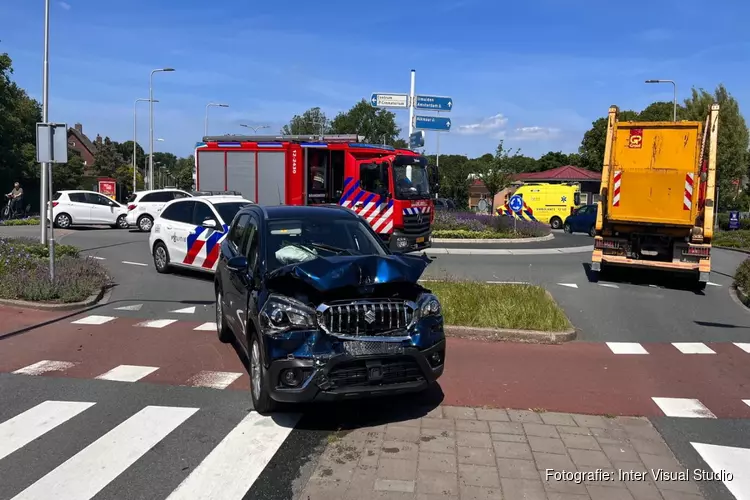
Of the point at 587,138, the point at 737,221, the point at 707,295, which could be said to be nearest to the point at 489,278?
the point at 707,295

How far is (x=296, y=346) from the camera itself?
4.64 metres

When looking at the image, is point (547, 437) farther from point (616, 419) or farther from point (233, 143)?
point (233, 143)

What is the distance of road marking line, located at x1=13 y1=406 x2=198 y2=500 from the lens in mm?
3945

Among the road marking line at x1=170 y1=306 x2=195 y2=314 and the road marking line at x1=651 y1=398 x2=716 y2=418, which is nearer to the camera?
the road marking line at x1=651 y1=398 x2=716 y2=418

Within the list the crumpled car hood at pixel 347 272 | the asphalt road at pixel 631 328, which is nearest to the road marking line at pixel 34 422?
the asphalt road at pixel 631 328

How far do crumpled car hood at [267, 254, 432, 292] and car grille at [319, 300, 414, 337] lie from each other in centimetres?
16

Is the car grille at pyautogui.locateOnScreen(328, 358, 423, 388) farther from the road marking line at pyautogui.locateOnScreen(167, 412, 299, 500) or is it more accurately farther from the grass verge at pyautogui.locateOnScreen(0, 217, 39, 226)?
the grass verge at pyautogui.locateOnScreen(0, 217, 39, 226)

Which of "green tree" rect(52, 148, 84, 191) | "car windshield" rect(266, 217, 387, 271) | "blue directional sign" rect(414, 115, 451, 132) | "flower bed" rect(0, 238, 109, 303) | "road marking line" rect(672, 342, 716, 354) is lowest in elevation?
"road marking line" rect(672, 342, 716, 354)

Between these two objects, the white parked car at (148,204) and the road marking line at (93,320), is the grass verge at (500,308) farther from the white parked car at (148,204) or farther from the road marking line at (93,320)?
the white parked car at (148,204)

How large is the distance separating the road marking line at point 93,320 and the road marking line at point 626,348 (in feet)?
23.5

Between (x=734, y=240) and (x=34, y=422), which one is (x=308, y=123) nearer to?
(x=734, y=240)

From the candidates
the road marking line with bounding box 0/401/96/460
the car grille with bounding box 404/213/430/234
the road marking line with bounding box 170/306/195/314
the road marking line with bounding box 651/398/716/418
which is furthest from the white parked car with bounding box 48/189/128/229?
the road marking line with bounding box 651/398/716/418

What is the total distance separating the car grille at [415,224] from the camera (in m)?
16.8

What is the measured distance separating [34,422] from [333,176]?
13.4m
